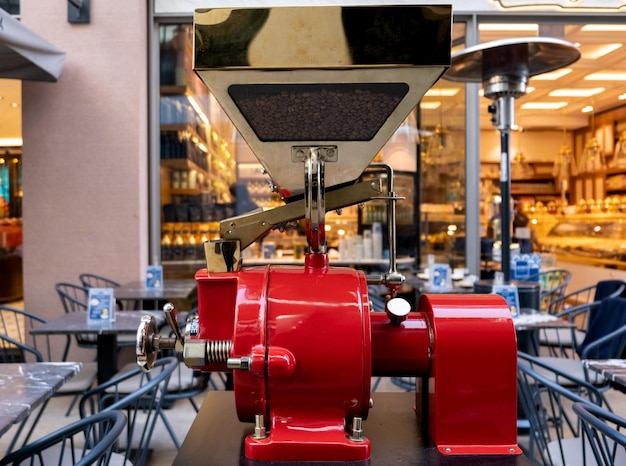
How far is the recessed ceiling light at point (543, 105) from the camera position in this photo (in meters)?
8.38

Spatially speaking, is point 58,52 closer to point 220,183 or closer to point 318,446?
point 220,183

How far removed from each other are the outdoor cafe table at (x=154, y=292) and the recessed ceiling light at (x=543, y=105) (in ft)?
18.7

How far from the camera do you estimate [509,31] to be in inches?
223

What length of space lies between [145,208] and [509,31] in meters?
3.74

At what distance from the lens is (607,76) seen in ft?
21.7

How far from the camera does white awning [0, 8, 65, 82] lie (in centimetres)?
387

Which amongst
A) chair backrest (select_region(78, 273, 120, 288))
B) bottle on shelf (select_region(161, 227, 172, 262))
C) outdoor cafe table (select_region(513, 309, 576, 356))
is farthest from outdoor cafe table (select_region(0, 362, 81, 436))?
bottle on shelf (select_region(161, 227, 172, 262))

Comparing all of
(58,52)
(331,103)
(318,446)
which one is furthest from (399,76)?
(58,52)

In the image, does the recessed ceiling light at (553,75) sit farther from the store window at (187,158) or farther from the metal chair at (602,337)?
the metal chair at (602,337)

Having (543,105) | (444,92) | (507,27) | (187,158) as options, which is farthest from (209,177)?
(543,105)

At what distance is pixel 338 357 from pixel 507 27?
5.25 m

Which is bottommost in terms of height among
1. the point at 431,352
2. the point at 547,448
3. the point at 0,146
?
the point at 547,448

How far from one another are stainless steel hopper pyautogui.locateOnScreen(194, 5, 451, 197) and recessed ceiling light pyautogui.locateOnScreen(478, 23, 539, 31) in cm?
488

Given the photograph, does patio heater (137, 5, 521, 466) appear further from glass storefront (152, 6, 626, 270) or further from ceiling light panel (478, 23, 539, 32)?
ceiling light panel (478, 23, 539, 32)
